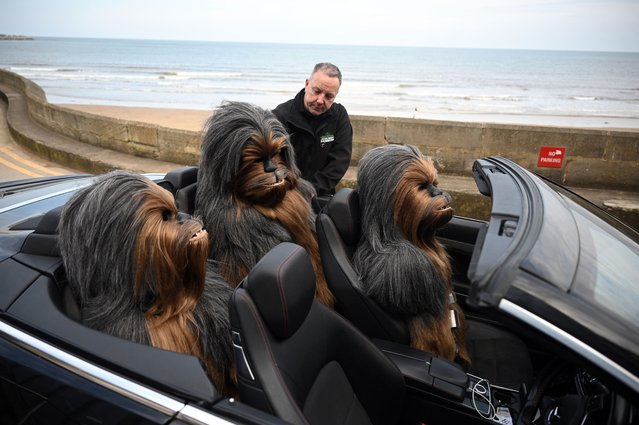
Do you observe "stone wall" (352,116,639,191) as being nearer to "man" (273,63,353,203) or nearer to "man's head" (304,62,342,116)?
"man" (273,63,353,203)

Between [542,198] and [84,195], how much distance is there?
1719 millimetres

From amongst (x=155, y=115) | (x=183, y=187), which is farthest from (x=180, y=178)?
(x=155, y=115)

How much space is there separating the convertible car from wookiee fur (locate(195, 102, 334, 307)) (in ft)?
1.39

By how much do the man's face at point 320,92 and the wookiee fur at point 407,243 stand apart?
1.10 m

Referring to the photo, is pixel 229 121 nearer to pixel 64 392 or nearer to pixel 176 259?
pixel 176 259

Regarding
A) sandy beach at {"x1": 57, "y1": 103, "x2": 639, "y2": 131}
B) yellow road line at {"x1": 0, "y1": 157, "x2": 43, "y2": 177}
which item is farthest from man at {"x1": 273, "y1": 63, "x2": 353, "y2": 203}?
sandy beach at {"x1": 57, "y1": 103, "x2": 639, "y2": 131}

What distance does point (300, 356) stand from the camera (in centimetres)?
169

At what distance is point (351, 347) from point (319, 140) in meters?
2.01

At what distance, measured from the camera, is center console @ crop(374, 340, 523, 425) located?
1.96 m

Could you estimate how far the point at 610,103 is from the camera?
2159 centimetres

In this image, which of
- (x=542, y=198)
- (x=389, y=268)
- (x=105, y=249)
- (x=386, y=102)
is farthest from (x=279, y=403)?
(x=386, y=102)

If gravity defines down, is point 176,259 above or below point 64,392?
above

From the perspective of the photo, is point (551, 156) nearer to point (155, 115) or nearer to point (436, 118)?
point (436, 118)

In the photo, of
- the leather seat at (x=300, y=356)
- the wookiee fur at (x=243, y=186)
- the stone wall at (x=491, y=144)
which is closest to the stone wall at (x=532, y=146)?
the stone wall at (x=491, y=144)
